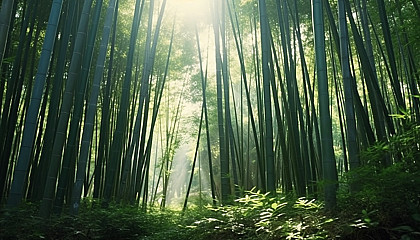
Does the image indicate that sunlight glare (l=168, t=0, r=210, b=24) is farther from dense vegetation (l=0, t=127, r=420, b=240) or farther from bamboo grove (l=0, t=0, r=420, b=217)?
dense vegetation (l=0, t=127, r=420, b=240)

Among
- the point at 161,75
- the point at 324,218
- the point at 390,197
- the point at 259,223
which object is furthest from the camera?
the point at 161,75

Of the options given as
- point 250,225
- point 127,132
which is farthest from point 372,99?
point 127,132

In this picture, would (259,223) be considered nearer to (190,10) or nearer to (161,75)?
(190,10)

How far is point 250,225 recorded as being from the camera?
2.59 metres

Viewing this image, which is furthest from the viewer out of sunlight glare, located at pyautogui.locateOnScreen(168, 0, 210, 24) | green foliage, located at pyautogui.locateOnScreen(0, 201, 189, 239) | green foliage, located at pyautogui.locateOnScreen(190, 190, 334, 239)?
sunlight glare, located at pyautogui.locateOnScreen(168, 0, 210, 24)

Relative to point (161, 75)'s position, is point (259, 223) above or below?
below

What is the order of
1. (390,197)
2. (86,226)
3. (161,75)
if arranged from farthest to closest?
(161,75) < (86,226) < (390,197)

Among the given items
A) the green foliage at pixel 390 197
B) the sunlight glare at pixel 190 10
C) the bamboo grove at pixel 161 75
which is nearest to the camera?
the green foliage at pixel 390 197

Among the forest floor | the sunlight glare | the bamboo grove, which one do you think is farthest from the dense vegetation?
the sunlight glare

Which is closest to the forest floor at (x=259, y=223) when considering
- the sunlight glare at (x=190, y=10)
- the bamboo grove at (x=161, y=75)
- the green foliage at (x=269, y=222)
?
the green foliage at (x=269, y=222)

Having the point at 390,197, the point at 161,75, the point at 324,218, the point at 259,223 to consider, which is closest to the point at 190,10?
the point at 161,75

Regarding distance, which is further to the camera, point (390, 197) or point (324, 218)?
point (324, 218)

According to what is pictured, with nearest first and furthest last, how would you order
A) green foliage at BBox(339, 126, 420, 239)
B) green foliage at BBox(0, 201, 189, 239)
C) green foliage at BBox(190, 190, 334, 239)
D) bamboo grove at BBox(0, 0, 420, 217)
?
green foliage at BBox(339, 126, 420, 239) < green foliage at BBox(190, 190, 334, 239) < green foliage at BBox(0, 201, 189, 239) < bamboo grove at BBox(0, 0, 420, 217)

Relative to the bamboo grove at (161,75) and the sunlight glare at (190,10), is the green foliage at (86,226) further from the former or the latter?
the sunlight glare at (190,10)
